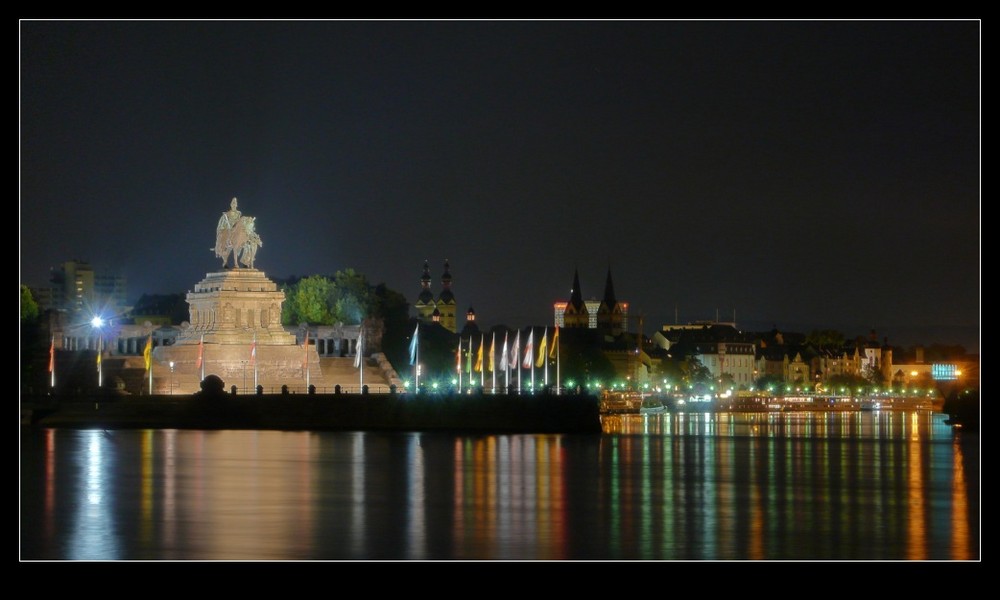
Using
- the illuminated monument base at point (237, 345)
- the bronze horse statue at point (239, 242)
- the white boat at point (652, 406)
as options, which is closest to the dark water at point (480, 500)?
the illuminated monument base at point (237, 345)

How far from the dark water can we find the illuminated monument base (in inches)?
729

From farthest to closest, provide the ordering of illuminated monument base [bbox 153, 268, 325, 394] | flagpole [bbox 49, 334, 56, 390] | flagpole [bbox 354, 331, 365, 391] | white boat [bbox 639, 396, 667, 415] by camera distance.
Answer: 1. white boat [bbox 639, 396, 667, 415]
2. illuminated monument base [bbox 153, 268, 325, 394]
3. flagpole [bbox 354, 331, 365, 391]
4. flagpole [bbox 49, 334, 56, 390]

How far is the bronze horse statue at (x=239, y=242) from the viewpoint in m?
→ 117

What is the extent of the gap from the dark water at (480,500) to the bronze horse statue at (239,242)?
24.2 m

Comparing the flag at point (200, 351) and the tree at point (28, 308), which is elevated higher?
the tree at point (28, 308)

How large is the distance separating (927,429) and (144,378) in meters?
55.2

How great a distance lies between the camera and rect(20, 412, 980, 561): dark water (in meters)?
49.3

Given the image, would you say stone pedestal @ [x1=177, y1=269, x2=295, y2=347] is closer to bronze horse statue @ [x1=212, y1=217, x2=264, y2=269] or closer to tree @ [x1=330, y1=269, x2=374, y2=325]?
bronze horse statue @ [x1=212, y1=217, x2=264, y2=269]

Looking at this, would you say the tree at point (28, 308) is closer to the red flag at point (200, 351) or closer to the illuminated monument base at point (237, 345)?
the illuminated monument base at point (237, 345)

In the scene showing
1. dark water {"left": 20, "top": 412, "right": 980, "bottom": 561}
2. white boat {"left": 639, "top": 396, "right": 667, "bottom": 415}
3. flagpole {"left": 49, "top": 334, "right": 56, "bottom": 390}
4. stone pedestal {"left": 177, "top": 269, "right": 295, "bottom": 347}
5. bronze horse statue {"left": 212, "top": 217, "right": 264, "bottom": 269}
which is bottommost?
dark water {"left": 20, "top": 412, "right": 980, "bottom": 561}

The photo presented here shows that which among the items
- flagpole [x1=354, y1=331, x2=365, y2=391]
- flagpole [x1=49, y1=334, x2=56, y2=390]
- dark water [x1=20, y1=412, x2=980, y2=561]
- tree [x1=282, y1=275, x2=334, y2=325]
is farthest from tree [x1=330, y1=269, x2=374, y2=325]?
dark water [x1=20, y1=412, x2=980, y2=561]
